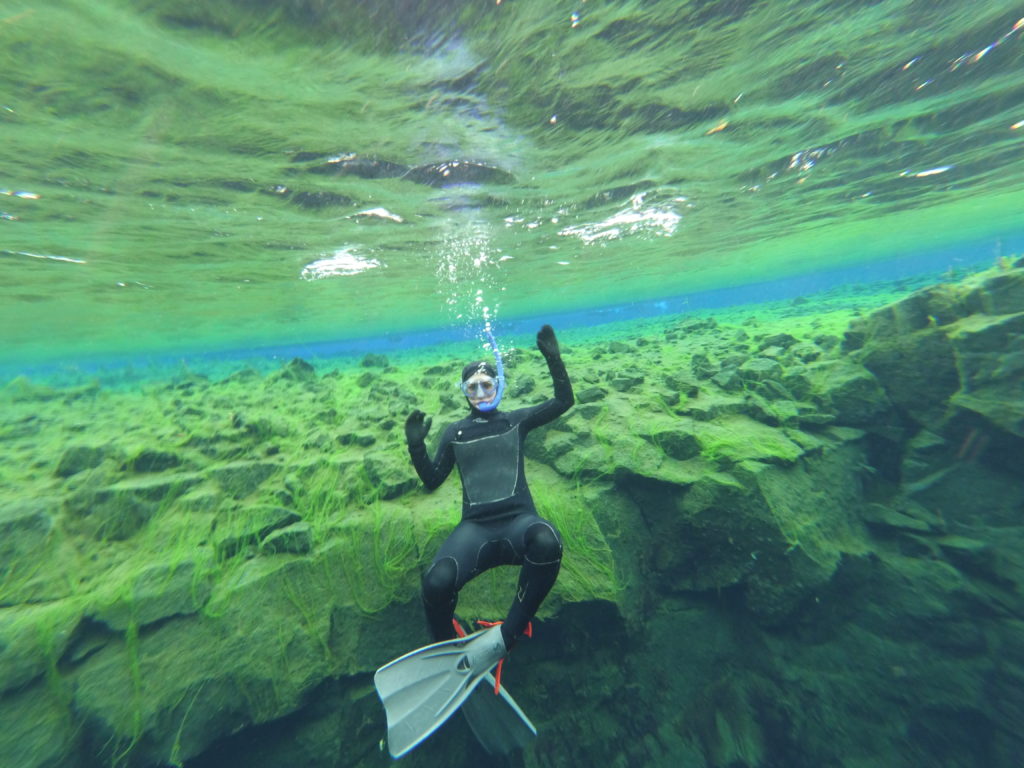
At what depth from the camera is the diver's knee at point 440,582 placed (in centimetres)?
298

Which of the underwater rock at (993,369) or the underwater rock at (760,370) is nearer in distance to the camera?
the underwater rock at (993,369)

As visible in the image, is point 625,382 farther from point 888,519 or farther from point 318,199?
point 318,199

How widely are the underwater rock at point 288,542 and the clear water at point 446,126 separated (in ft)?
21.8

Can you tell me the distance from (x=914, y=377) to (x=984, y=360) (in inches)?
25.4

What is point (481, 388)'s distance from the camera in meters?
3.91

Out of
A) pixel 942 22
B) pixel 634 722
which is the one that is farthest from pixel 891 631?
pixel 942 22

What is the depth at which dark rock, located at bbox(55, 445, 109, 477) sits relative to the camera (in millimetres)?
4820

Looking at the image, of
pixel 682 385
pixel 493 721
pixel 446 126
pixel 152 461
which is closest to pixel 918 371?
pixel 682 385

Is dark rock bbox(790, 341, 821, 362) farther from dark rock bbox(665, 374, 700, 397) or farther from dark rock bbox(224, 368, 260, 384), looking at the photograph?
dark rock bbox(224, 368, 260, 384)

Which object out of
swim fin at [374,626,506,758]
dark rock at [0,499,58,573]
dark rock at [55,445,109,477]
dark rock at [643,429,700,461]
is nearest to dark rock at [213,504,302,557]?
dark rock at [0,499,58,573]

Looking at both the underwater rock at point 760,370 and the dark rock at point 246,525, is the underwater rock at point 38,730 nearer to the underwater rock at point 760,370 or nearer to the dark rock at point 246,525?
the dark rock at point 246,525

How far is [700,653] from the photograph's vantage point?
4.03m

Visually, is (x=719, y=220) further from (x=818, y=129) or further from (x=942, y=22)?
(x=942, y=22)

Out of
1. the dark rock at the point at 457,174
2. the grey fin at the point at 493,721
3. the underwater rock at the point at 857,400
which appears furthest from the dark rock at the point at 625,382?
the dark rock at the point at 457,174
